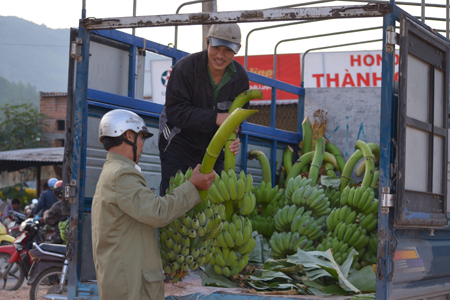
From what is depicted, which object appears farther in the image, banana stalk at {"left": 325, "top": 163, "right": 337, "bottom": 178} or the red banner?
the red banner

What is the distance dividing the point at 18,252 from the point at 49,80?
17692 centimetres

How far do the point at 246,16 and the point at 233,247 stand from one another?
1.66 meters

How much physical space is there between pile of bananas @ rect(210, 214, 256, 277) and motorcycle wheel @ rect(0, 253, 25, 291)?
691 cm

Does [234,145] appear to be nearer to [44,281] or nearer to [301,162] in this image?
[301,162]

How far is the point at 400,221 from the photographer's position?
3.28 meters

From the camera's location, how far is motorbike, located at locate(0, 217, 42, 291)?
390 inches

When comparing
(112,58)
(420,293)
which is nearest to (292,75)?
(112,58)

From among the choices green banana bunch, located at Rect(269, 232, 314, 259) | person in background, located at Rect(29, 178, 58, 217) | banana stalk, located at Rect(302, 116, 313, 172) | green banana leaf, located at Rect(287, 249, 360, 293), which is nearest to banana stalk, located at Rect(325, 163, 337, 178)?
banana stalk, located at Rect(302, 116, 313, 172)

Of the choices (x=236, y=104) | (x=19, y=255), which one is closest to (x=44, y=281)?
(x=19, y=255)

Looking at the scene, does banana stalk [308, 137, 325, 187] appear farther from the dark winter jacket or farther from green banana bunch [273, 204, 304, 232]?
the dark winter jacket

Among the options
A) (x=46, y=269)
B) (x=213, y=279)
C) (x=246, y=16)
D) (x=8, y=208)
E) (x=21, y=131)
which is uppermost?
(x=21, y=131)

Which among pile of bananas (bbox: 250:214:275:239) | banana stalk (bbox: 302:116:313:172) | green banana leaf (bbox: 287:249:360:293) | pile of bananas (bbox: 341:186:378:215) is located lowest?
green banana leaf (bbox: 287:249:360:293)

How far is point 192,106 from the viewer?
14.4 ft

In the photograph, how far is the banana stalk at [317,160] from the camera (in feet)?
22.0
